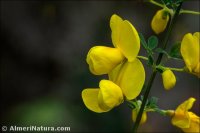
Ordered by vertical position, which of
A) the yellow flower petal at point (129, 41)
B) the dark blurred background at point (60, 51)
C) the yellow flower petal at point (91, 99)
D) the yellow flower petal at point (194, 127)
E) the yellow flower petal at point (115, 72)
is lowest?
the dark blurred background at point (60, 51)

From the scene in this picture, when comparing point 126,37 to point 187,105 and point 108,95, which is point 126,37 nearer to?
point 108,95

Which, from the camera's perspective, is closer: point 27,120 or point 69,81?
point 27,120

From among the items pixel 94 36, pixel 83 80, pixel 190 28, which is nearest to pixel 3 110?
pixel 83 80

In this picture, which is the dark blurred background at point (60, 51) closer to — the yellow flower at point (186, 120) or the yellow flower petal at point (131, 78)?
the yellow flower at point (186, 120)

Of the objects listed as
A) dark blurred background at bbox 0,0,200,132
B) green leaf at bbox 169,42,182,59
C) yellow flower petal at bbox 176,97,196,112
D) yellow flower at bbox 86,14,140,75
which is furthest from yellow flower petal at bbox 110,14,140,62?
dark blurred background at bbox 0,0,200,132

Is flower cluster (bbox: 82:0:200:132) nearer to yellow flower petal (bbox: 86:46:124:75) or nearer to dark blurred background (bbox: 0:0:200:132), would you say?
yellow flower petal (bbox: 86:46:124:75)

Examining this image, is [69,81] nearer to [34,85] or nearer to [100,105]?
[34,85]

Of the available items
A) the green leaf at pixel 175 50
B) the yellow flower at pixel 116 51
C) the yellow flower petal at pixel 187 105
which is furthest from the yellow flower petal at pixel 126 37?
the yellow flower petal at pixel 187 105

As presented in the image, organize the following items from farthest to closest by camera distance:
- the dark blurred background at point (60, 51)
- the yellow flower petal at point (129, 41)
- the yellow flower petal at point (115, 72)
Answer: the dark blurred background at point (60, 51) < the yellow flower petal at point (115, 72) < the yellow flower petal at point (129, 41)
